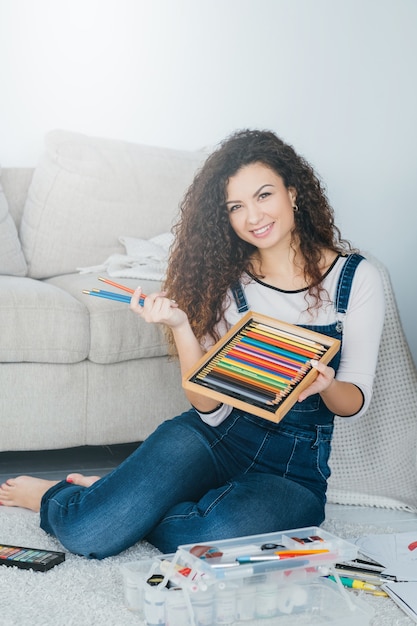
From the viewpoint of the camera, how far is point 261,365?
1530 mm

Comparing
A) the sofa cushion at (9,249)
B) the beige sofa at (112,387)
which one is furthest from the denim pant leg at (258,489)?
the sofa cushion at (9,249)

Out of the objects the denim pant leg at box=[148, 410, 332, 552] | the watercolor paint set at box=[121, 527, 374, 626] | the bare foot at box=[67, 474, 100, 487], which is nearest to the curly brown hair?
the denim pant leg at box=[148, 410, 332, 552]

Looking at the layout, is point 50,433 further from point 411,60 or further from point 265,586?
point 411,60

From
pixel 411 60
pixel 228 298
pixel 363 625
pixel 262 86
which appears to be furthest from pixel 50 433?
pixel 411 60

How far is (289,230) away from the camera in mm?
1745

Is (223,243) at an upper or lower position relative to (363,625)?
upper

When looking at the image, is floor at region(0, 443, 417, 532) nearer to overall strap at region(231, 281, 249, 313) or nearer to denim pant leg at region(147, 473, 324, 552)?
denim pant leg at region(147, 473, 324, 552)

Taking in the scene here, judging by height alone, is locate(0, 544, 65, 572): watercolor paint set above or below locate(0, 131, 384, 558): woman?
below

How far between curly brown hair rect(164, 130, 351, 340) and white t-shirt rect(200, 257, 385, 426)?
0.13 feet

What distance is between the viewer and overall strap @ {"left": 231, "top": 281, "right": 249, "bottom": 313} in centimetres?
174

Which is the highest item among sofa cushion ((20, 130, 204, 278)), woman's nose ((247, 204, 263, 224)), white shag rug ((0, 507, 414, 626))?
woman's nose ((247, 204, 263, 224))

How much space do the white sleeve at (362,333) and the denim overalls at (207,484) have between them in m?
0.02

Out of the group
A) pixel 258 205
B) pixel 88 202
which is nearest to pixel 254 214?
pixel 258 205

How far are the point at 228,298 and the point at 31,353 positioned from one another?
608mm
